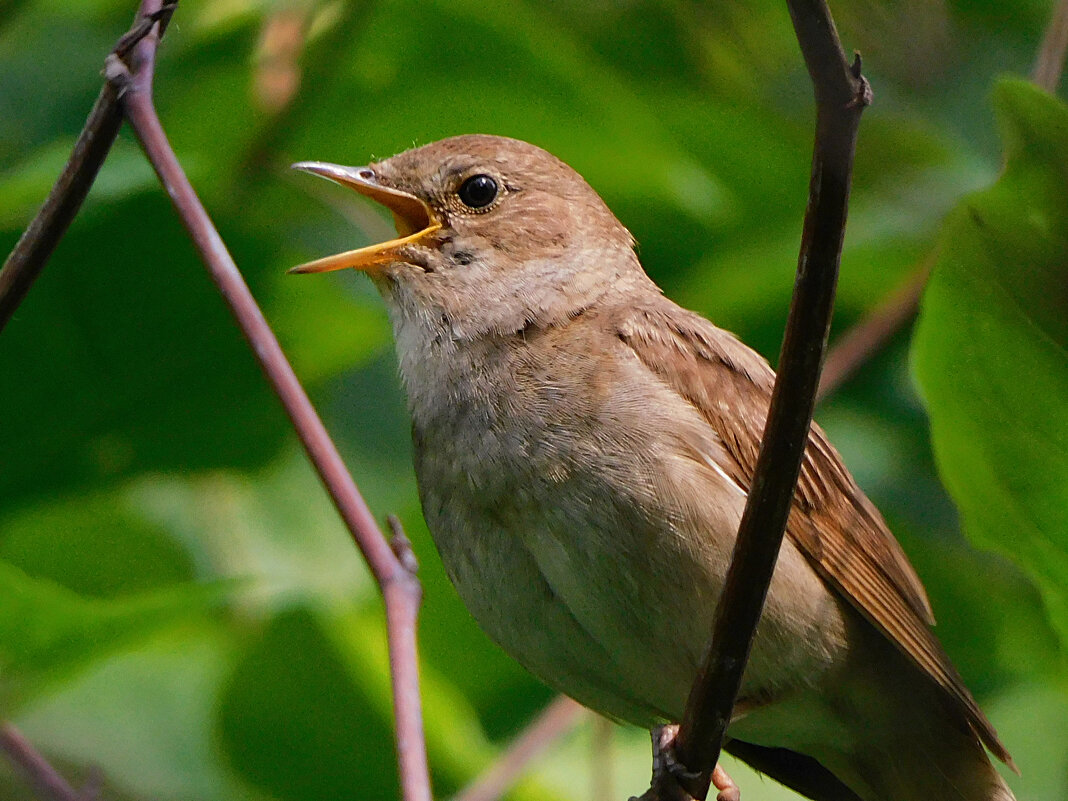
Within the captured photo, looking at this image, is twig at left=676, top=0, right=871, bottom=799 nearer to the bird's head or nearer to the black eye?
the bird's head

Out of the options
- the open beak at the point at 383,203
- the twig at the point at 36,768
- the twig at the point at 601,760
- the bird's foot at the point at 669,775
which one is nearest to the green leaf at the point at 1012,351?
the bird's foot at the point at 669,775

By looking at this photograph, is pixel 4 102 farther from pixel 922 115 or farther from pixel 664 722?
pixel 922 115

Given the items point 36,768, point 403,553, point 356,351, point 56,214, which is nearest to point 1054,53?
point 403,553

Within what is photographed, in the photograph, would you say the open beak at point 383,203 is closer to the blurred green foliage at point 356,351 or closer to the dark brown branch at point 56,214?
the blurred green foliage at point 356,351

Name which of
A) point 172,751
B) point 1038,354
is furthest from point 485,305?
point 172,751

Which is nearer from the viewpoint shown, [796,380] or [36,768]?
[796,380]

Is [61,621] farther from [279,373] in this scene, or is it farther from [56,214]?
[56,214]
